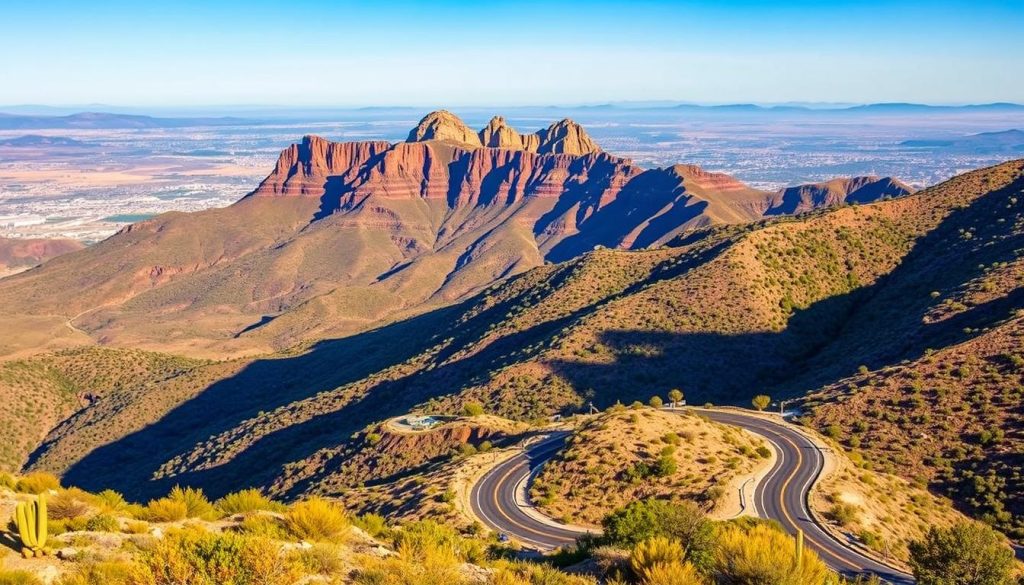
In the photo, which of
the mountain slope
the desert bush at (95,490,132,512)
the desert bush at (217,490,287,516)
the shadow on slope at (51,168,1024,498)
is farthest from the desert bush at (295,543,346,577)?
the shadow on slope at (51,168,1024,498)

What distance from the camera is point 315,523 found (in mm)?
27266

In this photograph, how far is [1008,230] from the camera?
87188 mm

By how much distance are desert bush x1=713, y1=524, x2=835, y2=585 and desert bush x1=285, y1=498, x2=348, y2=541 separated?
13.1 meters

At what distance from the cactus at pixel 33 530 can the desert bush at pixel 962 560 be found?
97.4 feet

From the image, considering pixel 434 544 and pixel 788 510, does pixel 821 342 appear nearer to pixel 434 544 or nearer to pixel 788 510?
pixel 788 510

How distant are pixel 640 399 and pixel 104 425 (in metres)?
74.2

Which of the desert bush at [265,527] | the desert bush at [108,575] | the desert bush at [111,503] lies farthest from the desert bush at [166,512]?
the desert bush at [108,575]

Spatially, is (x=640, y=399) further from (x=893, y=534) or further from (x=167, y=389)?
(x=167, y=389)

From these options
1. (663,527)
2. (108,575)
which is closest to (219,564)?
(108,575)

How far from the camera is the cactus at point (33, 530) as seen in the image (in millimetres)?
22562

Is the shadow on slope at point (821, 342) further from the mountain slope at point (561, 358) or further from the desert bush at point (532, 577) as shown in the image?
the desert bush at point (532, 577)

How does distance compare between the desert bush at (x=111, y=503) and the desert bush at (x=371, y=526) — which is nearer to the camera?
the desert bush at (x=111, y=503)

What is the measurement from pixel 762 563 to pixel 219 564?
47.7 ft

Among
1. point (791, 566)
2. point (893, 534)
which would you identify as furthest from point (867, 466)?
point (791, 566)
